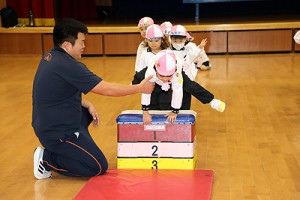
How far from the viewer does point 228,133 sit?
4852 mm

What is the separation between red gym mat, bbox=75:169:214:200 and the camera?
134 inches

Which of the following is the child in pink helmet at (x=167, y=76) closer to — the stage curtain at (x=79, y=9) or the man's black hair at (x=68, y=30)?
the man's black hair at (x=68, y=30)

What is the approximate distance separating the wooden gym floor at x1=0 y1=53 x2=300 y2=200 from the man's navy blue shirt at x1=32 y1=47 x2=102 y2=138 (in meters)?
0.39

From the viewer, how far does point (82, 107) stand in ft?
13.5

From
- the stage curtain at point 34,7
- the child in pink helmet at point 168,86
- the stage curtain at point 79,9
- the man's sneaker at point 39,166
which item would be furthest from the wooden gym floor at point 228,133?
the stage curtain at point 79,9

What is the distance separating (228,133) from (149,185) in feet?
4.77

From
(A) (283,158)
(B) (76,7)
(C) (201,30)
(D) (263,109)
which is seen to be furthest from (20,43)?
(A) (283,158)

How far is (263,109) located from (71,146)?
2.54m

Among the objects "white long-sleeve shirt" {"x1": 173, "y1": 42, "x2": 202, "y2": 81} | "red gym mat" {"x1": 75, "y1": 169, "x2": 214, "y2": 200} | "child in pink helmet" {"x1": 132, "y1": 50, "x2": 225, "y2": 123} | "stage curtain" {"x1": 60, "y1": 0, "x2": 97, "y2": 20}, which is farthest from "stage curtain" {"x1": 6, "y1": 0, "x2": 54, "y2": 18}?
"red gym mat" {"x1": 75, "y1": 169, "x2": 214, "y2": 200}

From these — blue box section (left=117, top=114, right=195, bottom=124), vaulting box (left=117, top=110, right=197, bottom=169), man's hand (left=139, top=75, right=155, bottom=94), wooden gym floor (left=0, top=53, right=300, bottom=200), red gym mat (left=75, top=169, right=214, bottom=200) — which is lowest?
wooden gym floor (left=0, top=53, right=300, bottom=200)

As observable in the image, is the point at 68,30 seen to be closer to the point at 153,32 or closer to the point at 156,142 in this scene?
the point at 156,142

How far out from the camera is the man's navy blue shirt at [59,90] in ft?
11.7

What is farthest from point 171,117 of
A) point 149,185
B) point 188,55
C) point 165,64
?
point 188,55

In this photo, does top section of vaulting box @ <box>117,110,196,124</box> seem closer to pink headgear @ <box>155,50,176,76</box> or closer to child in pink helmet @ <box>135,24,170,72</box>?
pink headgear @ <box>155,50,176,76</box>
